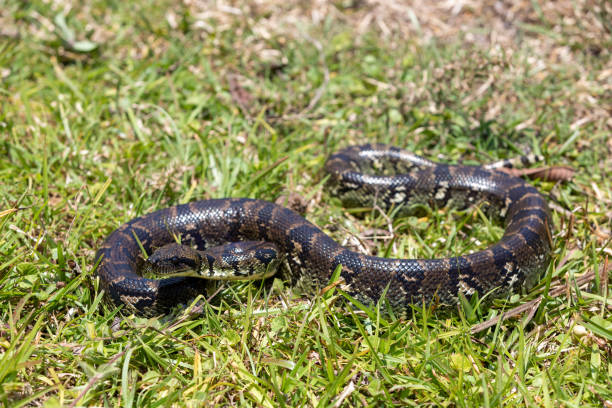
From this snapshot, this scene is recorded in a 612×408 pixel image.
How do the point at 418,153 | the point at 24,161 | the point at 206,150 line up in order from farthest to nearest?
the point at 418,153, the point at 206,150, the point at 24,161

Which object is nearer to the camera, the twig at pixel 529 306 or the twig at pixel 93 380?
the twig at pixel 93 380

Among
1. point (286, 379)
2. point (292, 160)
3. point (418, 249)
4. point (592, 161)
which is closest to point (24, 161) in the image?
point (292, 160)

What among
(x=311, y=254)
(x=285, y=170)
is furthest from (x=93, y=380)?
(x=285, y=170)

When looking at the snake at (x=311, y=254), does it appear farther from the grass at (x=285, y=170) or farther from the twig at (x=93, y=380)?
the twig at (x=93, y=380)

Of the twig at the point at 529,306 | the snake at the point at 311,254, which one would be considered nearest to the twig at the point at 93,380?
the snake at the point at 311,254

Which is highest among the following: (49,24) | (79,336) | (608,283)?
(49,24)

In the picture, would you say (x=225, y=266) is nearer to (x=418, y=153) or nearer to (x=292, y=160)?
(x=292, y=160)

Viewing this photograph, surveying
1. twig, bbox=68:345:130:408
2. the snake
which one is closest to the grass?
twig, bbox=68:345:130:408
